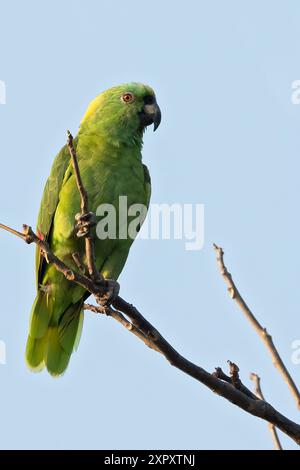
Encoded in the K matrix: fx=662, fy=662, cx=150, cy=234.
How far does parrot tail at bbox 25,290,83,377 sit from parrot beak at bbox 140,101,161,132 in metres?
1.86

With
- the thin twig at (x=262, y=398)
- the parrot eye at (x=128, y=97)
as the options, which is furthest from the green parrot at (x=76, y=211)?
the thin twig at (x=262, y=398)

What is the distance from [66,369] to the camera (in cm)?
586

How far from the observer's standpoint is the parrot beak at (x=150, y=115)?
6.32 meters

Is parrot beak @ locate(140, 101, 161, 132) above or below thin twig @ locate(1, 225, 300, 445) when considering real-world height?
above

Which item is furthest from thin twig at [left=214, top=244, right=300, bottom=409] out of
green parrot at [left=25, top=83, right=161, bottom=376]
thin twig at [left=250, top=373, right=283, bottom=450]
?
green parrot at [left=25, top=83, right=161, bottom=376]

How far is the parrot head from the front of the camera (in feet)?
19.9

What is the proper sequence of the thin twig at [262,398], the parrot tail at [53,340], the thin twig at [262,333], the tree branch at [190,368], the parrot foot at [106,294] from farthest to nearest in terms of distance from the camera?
the parrot tail at [53,340], the parrot foot at [106,294], the tree branch at [190,368], the thin twig at [262,398], the thin twig at [262,333]

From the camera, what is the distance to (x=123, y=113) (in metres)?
6.24

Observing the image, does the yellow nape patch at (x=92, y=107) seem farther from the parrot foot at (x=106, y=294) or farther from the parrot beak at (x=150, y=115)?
the parrot foot at (x=106, y=294)

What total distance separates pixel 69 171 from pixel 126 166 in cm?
50

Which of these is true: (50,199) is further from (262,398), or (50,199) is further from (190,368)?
(262,398)

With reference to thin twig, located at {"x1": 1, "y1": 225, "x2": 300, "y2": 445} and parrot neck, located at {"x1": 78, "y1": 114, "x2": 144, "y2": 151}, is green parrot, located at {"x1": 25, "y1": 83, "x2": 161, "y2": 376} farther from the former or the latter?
thin twig, located at {"x1": 1, "y1": 225, "x2": 300, "y2": 445}
